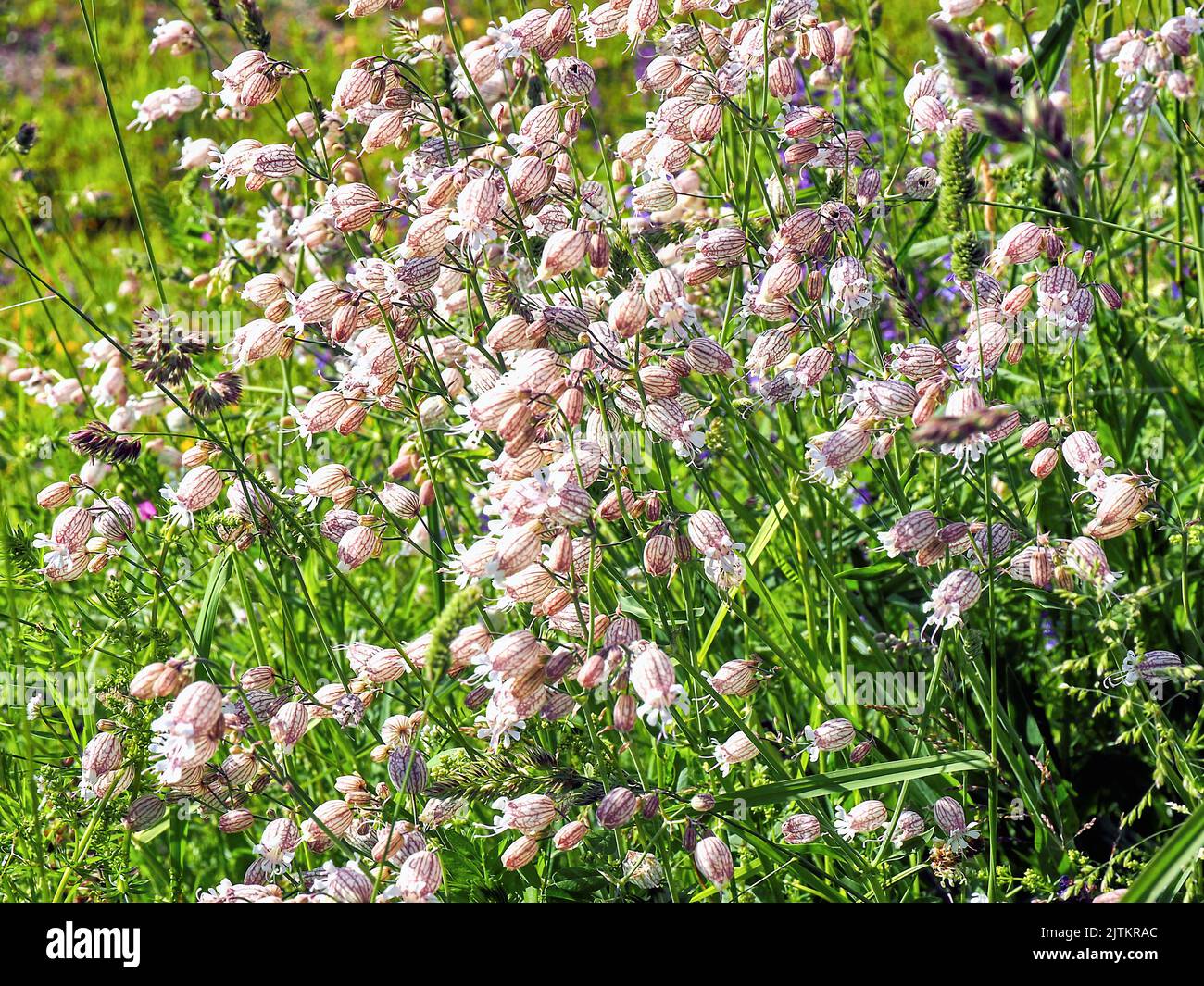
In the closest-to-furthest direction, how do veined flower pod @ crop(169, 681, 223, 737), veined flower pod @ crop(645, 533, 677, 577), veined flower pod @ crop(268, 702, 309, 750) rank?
veined flower pod @ crop(169, 681, 223, 737) < veined flower pod @ crop(645, 533, 677, 577) < veined flower pod @ crop(268, 702, 309, 750)

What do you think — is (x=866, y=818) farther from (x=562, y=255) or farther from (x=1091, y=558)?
(x=562, y=255)

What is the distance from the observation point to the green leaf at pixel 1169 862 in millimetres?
1464

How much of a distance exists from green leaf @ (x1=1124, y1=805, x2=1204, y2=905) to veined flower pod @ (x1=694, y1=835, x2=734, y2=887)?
1.90 feet

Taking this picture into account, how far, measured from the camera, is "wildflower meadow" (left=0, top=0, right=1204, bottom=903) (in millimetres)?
1839

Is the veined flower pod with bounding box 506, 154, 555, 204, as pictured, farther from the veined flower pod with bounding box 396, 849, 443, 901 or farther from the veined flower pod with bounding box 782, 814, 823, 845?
the veined flower pod with bounding box 782, 814, 823, 845

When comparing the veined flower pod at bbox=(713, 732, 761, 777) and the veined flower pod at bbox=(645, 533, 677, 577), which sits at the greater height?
the veined flower pod at bbox=(645, 533, 677, 577)

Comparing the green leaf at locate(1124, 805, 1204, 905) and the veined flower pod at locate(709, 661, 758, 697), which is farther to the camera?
the veined flower pod at locate(709, 661, 758, 697)

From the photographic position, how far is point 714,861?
5.95ft

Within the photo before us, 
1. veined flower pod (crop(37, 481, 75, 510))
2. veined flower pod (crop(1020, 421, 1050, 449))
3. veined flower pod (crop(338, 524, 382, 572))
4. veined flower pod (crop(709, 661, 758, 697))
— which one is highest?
veined flower pod (crop(1020, 421, 1050, 449))

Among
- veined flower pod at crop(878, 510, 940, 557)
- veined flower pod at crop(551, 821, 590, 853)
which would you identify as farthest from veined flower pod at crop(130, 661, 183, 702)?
veined flower pod at crop(878, 510, 940, 557)

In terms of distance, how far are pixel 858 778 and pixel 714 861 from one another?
0.29 metres

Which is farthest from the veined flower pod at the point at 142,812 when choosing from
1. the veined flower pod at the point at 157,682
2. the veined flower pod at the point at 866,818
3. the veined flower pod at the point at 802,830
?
the veined flower pod at the point at 866,818

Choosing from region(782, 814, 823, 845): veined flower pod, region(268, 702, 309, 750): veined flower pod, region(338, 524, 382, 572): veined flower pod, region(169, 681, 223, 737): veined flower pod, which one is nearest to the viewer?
region(169, 681, 223, 737): veined flower pod
